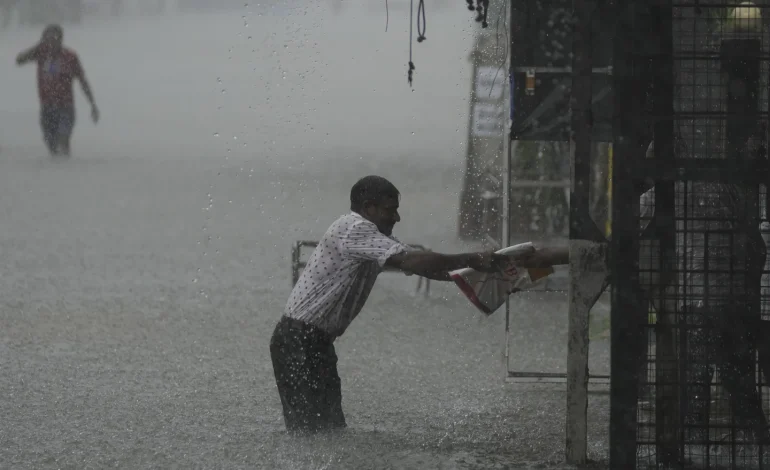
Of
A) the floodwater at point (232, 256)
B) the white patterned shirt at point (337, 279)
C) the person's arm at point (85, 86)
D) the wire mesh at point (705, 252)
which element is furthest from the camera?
the person's arm at point (85, 86)

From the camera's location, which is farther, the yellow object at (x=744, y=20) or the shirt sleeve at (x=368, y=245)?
the shirt sleeve at (x=368, y=245)

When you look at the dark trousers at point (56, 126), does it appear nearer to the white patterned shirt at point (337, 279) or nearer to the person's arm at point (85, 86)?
the person's arm at point (85, 86)

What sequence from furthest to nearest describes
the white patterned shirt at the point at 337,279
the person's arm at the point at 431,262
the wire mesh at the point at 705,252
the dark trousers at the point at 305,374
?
1. the dark trousers at the point at 305,374
2. the white patterned shirt at the point at 337,279
3. the person's arm at the point at 431,262
4. the wire mesh at the point at 705,252

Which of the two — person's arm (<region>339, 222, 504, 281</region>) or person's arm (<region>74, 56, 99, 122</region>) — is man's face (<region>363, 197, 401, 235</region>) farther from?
person's arm (<region>74, 56, 99, 122</region>)

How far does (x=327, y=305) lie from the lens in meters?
5.93

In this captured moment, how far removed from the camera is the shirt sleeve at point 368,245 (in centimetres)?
569

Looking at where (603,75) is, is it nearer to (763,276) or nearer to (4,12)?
(763,276)

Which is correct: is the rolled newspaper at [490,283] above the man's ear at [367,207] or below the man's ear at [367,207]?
below

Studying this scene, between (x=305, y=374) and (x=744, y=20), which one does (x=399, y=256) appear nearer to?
(x=305, y=374)

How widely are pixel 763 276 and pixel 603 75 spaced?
192cm

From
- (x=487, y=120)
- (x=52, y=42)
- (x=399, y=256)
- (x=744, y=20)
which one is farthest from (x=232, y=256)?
(x=744, y=20)

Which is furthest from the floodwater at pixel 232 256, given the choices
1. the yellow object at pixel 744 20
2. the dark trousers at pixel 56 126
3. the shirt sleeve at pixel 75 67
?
the yellow object at pixel 744 20

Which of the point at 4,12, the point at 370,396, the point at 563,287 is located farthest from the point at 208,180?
the point at 370,396

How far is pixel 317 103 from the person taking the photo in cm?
2888
